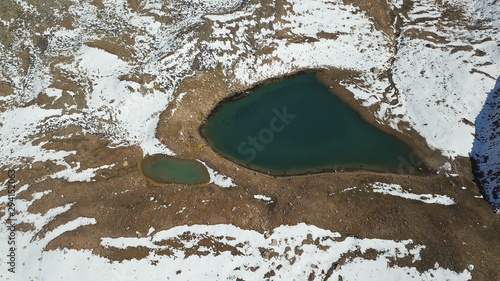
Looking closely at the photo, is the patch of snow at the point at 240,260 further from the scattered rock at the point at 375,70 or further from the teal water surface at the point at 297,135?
the scattered rock at the point at 375,70

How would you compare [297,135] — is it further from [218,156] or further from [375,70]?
[375,70]

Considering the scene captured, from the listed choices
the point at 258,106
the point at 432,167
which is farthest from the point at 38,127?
the point at 432,167

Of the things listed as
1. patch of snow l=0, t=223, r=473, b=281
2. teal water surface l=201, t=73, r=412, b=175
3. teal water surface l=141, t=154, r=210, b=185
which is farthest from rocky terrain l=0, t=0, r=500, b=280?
teal water surface l=201, t=73, r=412, b=175

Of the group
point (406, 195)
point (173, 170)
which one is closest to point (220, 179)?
point (173, 170)

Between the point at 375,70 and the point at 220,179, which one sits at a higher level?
the point at 375,70

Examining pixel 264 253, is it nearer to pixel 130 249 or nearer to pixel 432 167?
pixel 130 249

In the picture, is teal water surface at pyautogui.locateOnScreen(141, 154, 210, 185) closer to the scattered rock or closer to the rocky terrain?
the rocky terrain
